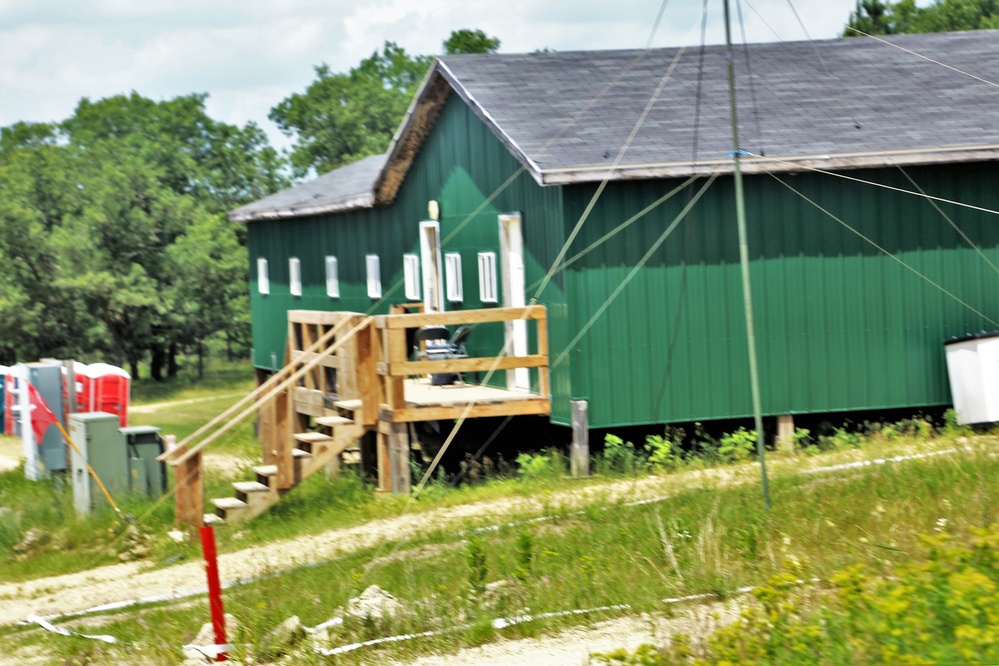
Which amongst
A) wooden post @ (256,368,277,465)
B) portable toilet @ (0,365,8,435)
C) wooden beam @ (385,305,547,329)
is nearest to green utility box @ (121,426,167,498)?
wooden post @ (256,368,277,465)

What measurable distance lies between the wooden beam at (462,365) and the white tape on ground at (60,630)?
192 inches

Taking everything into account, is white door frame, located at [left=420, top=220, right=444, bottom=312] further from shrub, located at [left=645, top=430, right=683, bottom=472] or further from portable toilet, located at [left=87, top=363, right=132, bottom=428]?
portable toilet, located at [left=87, top=363, right=132, bottom=428]

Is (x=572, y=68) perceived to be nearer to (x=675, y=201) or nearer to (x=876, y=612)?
(x=675, y=201)

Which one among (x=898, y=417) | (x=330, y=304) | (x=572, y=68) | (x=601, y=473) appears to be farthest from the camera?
(x=330, y=304)

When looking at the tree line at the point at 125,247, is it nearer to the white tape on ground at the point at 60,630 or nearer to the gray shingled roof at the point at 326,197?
the gray shingled roof at the point at 326,197

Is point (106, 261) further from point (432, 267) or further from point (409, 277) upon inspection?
point (432, 267)

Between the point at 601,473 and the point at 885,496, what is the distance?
5.24 metres

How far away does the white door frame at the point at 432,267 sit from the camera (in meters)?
19.7

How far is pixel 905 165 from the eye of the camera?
15414 mm

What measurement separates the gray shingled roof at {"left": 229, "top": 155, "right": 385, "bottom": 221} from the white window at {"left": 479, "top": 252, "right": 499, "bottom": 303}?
403cm

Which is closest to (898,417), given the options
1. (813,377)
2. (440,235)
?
(813,377)

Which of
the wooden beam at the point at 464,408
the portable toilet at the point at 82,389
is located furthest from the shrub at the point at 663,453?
the portable toilet at the point at 82,389

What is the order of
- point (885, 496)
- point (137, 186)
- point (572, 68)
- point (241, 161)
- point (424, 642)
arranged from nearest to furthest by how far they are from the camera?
1. point (424, 642)
2. point (885, 496)
3. point (572, 68)
4. point (137, 186)
5. point (241, 161)

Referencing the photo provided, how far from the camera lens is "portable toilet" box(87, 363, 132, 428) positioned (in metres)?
22.4
